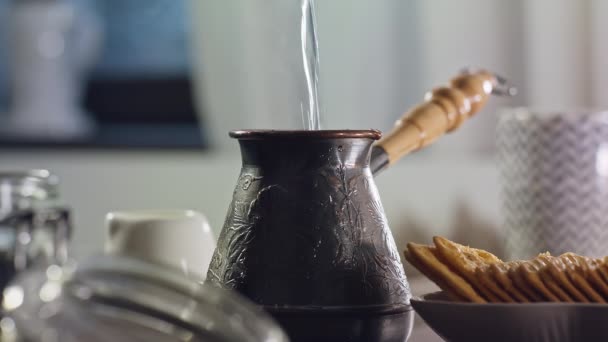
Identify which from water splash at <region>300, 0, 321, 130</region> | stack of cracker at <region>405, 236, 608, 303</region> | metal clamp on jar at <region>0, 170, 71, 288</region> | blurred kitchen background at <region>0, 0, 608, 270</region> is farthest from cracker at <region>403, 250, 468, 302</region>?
blurred kitchen background at <region>0, 0, 608, 270</region>

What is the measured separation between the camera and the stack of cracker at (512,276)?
17.1 inches

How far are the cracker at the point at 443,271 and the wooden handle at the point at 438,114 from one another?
135 mm

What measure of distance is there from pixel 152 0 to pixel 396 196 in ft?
3.94

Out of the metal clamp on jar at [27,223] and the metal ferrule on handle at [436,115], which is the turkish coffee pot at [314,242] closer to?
the metal ferrule on handle at [436,115]

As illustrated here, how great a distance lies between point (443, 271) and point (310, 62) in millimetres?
154

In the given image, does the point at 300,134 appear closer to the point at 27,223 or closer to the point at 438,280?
the point at 438,280

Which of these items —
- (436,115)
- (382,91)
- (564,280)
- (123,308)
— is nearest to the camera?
(123,308)

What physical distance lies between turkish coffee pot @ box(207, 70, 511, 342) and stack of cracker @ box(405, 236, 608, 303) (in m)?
0.03

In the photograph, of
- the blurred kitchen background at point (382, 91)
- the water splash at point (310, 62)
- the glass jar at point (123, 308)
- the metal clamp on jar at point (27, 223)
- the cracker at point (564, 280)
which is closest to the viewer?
the glass jar at point (123, 308)

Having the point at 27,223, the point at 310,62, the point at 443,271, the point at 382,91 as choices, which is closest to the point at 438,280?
the point at 443,271

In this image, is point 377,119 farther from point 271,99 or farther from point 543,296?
point 543,296

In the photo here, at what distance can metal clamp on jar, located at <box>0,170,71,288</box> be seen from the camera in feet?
2.34

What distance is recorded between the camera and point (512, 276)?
0.44 m

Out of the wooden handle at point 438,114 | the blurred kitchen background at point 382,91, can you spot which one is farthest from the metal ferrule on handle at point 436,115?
the blurred kitchen background at point 382,91
